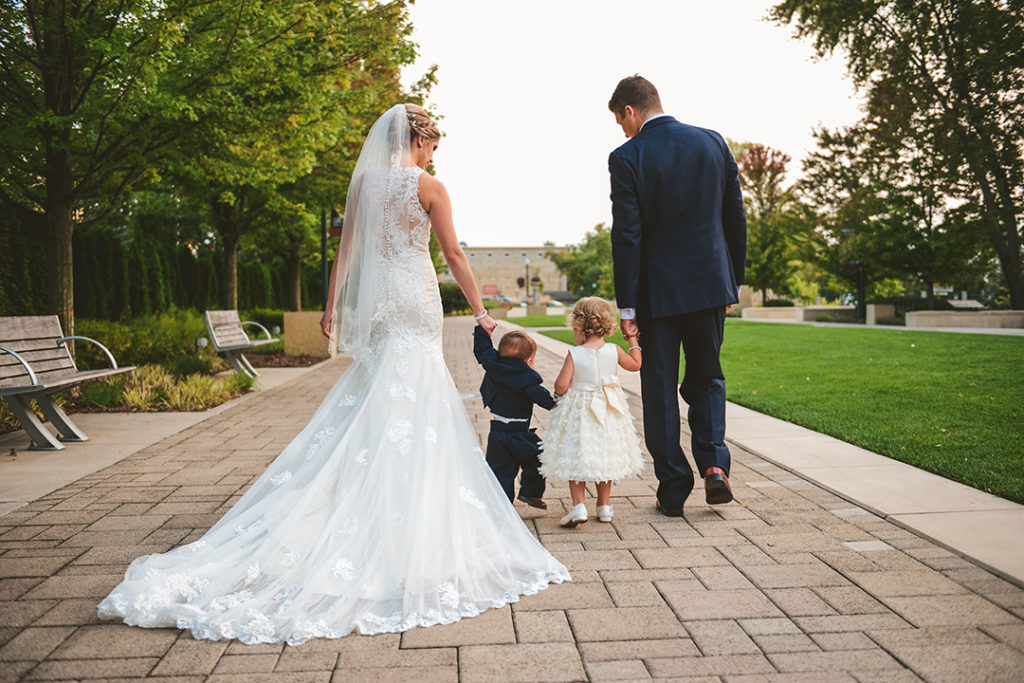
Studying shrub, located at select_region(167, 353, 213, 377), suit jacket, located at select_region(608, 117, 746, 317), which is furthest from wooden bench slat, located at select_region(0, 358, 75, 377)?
suit jacket, located at select_region(608, 117, 746, 317)

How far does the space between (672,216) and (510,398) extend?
4.69ft

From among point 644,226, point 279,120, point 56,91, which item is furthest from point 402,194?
point 279,120

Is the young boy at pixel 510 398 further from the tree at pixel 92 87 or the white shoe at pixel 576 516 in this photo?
the tree at pixel 92 87

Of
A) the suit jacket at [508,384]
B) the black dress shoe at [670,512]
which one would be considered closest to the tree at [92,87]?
the suit jacket at [508,384]

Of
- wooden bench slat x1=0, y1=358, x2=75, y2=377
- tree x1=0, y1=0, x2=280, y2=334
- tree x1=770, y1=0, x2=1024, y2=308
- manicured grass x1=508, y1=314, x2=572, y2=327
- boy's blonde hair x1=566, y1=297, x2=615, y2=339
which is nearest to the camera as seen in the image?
boy's blonde hair x1=566, y1=297, x2=615, y2=339

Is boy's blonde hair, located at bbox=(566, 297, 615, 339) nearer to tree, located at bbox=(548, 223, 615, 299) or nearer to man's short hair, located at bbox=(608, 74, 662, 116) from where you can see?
man's short hair, located at bbox=(608, 74, 662, 116)

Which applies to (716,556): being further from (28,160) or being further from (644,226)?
(28,160)

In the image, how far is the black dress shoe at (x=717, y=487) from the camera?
4.28m

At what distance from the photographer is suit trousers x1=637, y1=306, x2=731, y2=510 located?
433cm

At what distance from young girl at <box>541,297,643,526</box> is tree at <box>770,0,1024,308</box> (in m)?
23.6

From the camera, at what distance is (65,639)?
2738 mm

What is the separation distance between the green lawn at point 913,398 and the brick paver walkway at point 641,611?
1498 mm

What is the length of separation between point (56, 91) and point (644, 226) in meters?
7.25

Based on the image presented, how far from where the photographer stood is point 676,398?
4.40 metres
